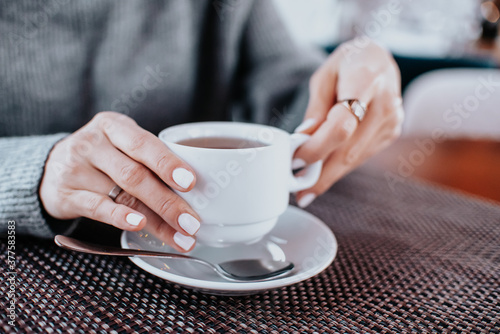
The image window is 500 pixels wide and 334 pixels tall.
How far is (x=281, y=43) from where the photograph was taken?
2.87 feet

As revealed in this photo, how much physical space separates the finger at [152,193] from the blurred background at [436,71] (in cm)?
43

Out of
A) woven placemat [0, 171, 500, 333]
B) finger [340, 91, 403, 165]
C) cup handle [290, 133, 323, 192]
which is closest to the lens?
woven placemat [0, 171, 500, 333]

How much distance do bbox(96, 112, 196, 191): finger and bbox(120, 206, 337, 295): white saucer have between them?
0.08 meters

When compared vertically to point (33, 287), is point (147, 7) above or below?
above

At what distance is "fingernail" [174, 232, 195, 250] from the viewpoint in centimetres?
38

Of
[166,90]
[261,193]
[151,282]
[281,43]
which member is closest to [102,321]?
[151,282]

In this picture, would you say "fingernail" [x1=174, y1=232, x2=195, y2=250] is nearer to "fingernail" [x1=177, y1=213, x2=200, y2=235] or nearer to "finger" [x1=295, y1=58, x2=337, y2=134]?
"fingernail" [x1=177, y1=213, x2=200, y2=235]

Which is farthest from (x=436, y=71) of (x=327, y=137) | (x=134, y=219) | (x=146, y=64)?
(x=134, y=219)

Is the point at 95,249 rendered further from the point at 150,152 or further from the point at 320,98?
the point at 320,98

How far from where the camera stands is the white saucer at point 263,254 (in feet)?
1.05

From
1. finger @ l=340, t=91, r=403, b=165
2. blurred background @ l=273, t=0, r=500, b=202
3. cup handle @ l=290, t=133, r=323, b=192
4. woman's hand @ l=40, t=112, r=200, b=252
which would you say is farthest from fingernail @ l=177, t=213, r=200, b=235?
blurred background @ l=273, t=0, r=500, b=202

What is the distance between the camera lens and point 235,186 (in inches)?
14.3

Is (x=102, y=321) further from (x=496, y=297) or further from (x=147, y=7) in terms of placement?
(x=147, y=7)

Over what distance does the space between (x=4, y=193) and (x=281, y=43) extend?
2.12 feet
